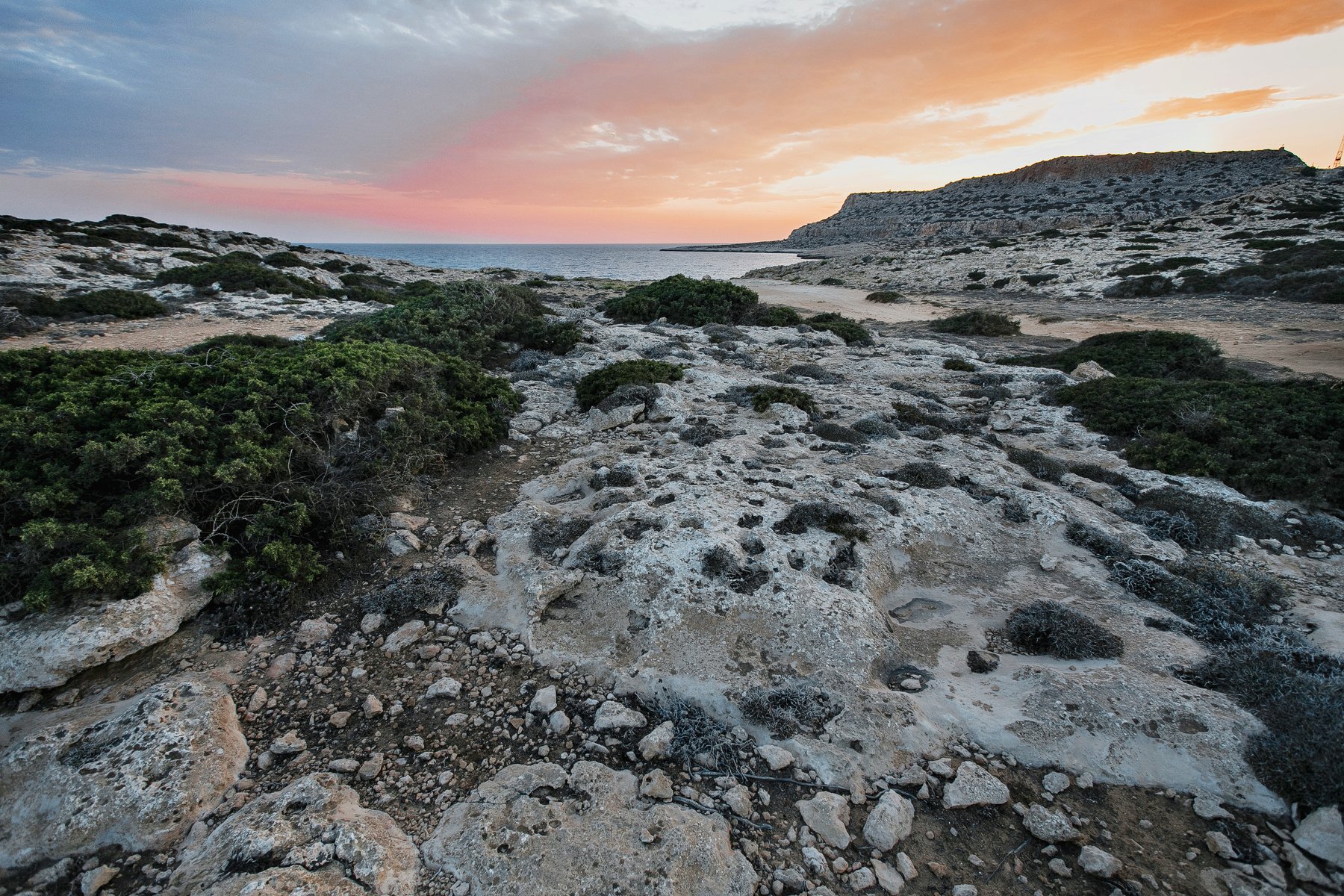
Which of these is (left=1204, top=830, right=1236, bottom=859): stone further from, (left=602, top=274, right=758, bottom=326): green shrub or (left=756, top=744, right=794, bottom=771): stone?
(left=602, top=274, right=758, bottom=326): green shrub

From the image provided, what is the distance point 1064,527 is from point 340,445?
825 centimetres

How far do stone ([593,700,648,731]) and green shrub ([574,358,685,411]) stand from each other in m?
6.68

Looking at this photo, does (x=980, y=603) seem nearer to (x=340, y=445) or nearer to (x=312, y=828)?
(x=312, y=828)

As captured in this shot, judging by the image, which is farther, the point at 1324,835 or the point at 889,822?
the point at 889,822

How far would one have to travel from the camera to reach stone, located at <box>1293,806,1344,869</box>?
2814 mm

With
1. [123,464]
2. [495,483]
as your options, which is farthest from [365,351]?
[123,464]

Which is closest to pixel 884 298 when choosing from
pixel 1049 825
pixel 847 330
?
pixel 847 330

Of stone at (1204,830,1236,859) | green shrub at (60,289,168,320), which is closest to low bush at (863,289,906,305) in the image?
stone at (1204,830,1236,859)

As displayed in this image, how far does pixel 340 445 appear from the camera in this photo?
21.8ft

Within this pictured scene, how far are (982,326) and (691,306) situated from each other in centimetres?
1001

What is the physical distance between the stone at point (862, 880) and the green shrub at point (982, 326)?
1967 centimetres

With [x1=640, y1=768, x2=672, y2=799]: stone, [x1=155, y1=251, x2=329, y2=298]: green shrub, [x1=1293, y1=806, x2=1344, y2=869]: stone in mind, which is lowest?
[x1=640, y1=768, x2=672, y2=799]: stone

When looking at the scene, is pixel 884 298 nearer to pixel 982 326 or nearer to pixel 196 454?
pixel 982 326

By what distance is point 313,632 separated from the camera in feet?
15.4
